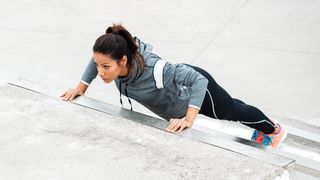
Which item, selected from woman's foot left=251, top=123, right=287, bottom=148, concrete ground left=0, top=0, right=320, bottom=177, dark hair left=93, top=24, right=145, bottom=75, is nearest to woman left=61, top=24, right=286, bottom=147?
dark hair left=93, top=24, right=145, bottom=75

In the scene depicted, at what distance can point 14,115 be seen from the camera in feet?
7.62

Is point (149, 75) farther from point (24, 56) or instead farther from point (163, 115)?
point (24, 56)

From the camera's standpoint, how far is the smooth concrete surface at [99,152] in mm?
1820

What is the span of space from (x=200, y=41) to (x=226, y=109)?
268 cm

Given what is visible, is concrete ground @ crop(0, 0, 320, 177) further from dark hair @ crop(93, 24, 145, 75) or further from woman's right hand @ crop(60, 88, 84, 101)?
dark hair @ crop(93, 24, 145, 75)

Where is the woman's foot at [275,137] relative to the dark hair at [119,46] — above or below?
below

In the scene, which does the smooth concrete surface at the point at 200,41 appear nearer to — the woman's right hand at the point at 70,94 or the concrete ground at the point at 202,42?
the concrete ground at the point at 202,42

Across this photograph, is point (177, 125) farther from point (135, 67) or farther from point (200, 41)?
point (200, 41)

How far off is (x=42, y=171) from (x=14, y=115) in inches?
22.9

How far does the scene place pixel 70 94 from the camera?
2553 mm

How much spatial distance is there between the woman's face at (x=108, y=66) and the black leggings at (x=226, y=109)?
0.52 m

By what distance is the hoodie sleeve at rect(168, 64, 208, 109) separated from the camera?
2.32 metres

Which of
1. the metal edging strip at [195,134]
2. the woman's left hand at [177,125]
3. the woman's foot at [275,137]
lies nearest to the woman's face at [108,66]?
the metal edging strip at [195,134]

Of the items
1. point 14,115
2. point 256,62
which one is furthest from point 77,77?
point 14,115
